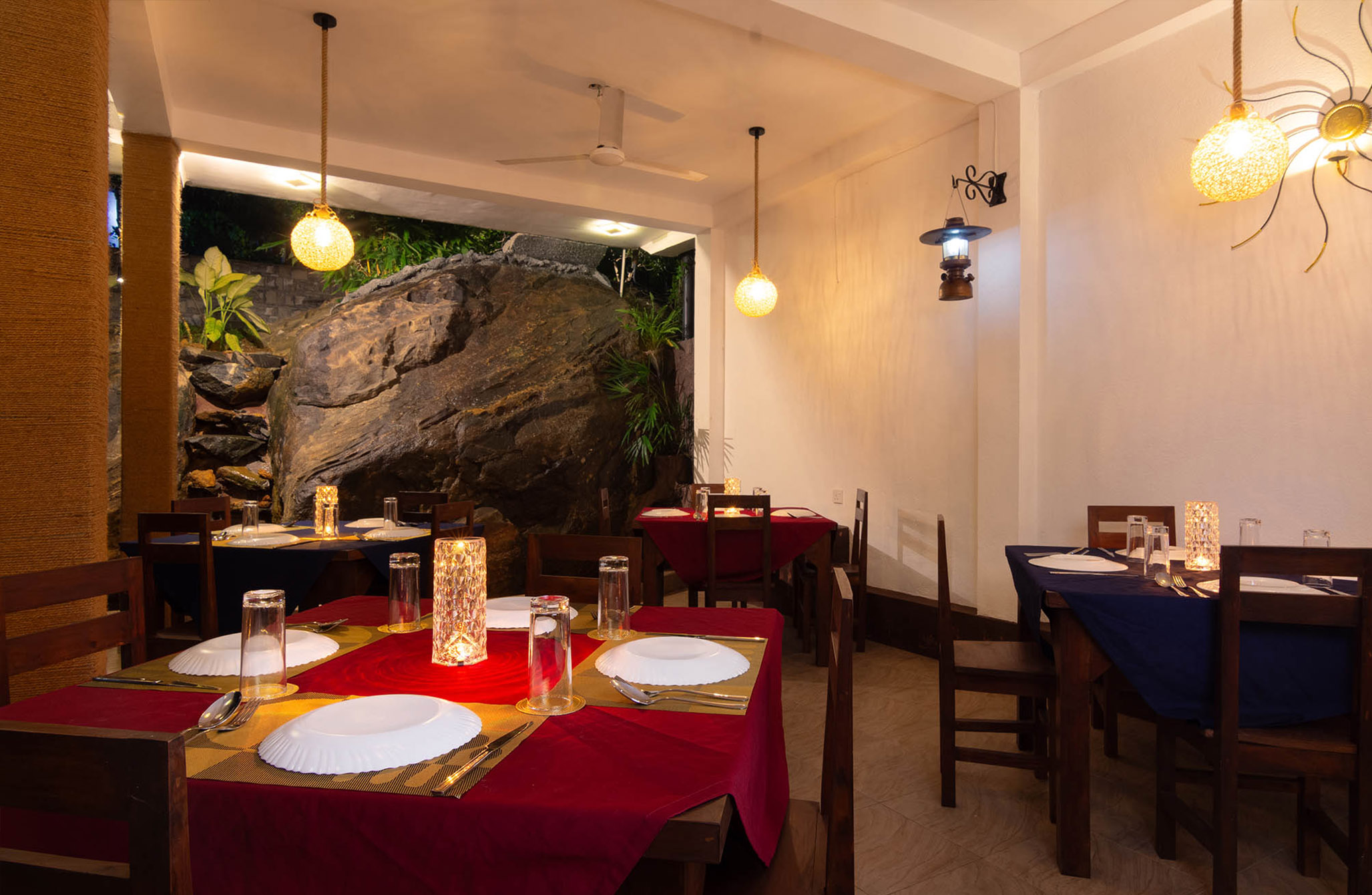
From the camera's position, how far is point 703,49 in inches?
157

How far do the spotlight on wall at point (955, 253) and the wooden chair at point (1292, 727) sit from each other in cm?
225

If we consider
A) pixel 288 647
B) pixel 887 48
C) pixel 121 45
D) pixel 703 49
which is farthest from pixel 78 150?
pixel 887 48

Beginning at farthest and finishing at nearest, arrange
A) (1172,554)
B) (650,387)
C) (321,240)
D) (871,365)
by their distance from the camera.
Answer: (650,387) < (871,365) < (321,240) < (1172,554)

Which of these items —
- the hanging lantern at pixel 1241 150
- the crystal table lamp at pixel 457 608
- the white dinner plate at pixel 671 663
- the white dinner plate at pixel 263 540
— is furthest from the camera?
the white dinner plate at pixel 263 540

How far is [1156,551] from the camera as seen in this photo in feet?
7.89

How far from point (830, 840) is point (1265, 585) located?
1850mm

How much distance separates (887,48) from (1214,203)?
1648 mm

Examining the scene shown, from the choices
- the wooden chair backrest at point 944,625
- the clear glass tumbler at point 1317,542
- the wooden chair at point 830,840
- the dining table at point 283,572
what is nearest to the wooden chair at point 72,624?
the dining table at point 283,572

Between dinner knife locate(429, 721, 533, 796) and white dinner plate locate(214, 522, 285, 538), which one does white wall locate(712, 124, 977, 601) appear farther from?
dinner knife locate(429, 721, 533, 796)

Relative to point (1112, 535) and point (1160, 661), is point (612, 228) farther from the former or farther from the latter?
point (1160, 661)

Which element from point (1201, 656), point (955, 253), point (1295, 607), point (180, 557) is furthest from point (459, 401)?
point (1295, 607)

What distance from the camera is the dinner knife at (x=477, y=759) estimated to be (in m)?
0.95

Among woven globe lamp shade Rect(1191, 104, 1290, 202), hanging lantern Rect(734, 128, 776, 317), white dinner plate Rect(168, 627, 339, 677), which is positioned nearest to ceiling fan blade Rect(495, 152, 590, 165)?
hanging lantern Rect(734, 128, 776, 317)

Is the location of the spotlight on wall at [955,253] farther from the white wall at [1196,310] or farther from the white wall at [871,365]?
the white wall at [871,365]
